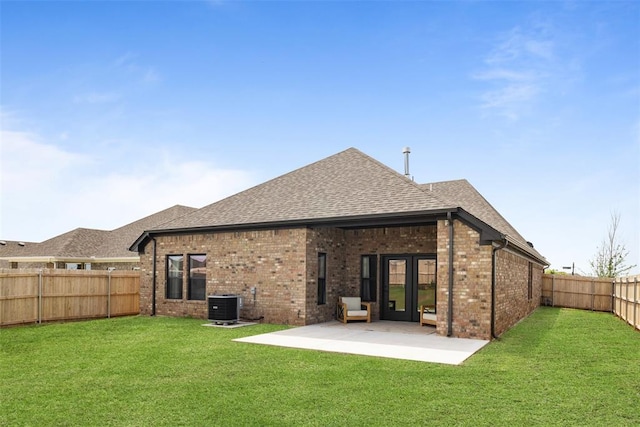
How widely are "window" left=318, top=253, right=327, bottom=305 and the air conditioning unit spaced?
8.39ft

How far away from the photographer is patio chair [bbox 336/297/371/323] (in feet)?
45.4

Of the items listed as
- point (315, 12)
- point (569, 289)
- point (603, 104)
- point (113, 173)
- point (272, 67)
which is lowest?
point (569, 289)

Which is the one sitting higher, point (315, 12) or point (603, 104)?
point (315, 12)

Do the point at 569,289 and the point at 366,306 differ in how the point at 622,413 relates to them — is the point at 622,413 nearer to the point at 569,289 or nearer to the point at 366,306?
the point at 366,306

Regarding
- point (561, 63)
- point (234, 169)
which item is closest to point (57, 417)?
point (561, 63)

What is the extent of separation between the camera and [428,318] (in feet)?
42.9

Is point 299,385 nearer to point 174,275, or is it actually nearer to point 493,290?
point 493,290

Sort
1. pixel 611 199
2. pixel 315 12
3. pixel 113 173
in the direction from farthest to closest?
pixel 611 199 → pixel 113 173 → pixel 315 12

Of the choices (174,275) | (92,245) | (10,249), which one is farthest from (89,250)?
(174,275)

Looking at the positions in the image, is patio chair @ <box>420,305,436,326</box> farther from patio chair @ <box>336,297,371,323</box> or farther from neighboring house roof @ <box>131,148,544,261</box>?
neighboring house roof @ <box>131,148,544,261</box>

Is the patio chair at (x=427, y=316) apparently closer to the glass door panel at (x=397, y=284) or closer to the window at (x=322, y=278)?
the glass door panel at (x=397, y=284)

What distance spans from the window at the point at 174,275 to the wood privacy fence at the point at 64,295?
84.9 inches

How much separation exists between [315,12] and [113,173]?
1143 centimetres

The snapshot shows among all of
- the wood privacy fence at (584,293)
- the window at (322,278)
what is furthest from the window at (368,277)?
the wood privacy fence at (584,293)
